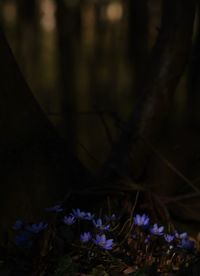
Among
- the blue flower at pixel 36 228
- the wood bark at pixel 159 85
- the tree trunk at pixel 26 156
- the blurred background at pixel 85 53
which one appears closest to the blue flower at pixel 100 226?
the blue flower at pixel 36 228

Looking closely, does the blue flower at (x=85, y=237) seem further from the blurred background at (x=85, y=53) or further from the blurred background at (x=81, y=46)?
the blurred background at (x=81, y=46)

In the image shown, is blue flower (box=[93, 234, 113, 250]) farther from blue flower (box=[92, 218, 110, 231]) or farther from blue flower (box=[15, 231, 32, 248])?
blue flower (box=[15, 231, 32, 248])

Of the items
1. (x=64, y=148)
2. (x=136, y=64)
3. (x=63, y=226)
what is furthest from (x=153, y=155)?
(x=136, y=64)

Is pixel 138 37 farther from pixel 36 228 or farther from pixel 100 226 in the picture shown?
pixel 36 228

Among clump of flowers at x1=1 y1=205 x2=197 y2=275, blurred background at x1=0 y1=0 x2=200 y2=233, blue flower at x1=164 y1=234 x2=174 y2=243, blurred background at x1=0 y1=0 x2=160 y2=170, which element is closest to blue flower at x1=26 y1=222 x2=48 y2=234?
clump of flowers at x1=1 y1=205 x2=197 y2=275

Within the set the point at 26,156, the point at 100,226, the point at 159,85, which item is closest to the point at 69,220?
the point at 100,226

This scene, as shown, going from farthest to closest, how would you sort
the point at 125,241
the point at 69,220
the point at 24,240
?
1. the point at 125,241
2. the point at 69,220
3. the point at 24,240

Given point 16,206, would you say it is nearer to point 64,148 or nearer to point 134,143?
point 64,148
